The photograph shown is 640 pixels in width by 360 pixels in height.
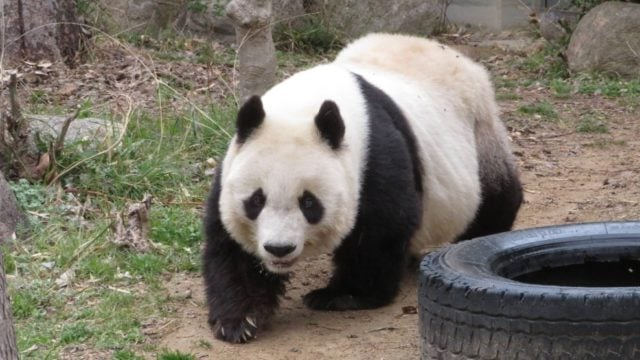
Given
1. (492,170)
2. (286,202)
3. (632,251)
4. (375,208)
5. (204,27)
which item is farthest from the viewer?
(204,27)

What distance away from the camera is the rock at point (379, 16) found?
41.4ft

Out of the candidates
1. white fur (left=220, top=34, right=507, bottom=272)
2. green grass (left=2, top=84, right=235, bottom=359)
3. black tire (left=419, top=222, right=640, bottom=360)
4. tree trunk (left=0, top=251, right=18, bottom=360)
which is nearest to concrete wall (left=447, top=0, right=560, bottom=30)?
green grass (left=2, top=84, right=235, bottom=359)

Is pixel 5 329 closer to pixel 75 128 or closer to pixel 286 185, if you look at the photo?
pixel 286 185

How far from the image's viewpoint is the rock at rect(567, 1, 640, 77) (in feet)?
35.4

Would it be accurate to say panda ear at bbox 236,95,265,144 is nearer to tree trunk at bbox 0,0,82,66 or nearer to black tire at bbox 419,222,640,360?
black tire at bbox 419,222,640,360

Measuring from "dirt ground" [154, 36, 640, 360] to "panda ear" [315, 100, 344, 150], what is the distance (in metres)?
0.92

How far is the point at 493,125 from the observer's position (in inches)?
252

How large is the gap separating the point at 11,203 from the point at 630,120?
5.53 metres

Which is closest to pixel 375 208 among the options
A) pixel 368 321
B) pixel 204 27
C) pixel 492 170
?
pixel 368 321

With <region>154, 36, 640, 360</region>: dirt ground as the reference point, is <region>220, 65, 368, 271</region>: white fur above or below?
above

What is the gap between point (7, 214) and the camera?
20.6 ft

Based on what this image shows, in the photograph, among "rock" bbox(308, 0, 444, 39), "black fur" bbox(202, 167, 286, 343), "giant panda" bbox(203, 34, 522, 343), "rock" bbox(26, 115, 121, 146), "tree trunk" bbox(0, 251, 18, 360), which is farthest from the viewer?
"rock" bbox(308, 0, 444, 39)

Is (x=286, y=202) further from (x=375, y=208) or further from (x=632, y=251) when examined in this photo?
(x=632, y=251)

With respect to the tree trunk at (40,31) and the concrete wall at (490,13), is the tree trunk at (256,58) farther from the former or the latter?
the concrete wall at (490,13)
